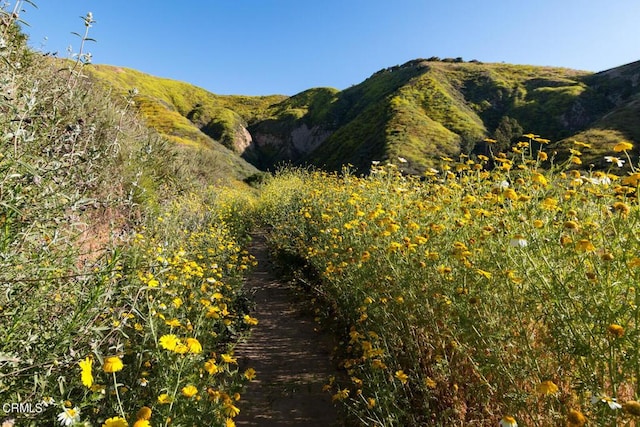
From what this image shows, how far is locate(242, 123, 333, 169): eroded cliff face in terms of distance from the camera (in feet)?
210

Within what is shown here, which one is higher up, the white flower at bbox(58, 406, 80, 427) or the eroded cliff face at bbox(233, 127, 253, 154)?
the eroded cliff face at bbox(233, 127, 253, 154)

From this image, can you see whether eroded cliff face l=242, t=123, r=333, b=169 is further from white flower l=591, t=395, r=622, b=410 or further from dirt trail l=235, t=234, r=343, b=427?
white flower l=591, t=395, r=622, b=410

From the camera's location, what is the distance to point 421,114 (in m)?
43.6

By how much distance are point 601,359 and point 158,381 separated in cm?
224

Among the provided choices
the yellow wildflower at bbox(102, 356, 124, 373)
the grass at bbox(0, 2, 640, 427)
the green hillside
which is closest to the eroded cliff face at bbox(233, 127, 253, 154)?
the green hillside

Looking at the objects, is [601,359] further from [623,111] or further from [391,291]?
[623,111]

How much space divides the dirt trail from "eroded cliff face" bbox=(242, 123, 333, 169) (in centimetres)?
5821

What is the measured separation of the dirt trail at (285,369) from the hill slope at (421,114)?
75.6 feet

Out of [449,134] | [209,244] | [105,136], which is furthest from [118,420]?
[449,134]

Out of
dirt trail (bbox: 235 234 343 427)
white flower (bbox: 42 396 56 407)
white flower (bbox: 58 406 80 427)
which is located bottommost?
dirt trail (bbox: 235 234 343 427)

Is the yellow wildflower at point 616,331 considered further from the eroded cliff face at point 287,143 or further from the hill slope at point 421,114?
the eroded cliff face at point 287,143

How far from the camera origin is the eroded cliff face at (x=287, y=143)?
2522 inches

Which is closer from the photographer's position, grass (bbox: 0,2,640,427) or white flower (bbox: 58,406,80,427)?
white flower (bbox: 58,406,80,427)

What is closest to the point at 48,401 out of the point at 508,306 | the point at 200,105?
the point at 508,306
